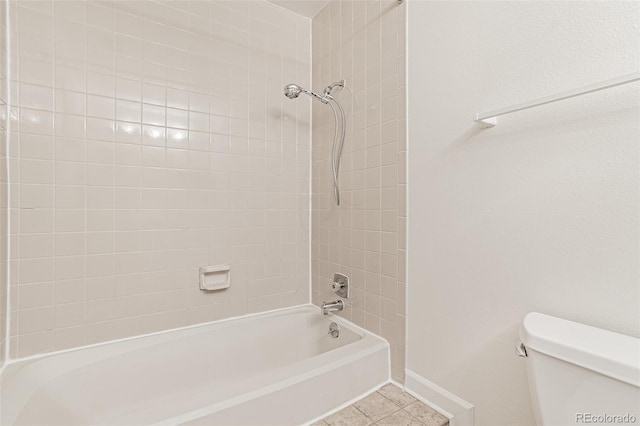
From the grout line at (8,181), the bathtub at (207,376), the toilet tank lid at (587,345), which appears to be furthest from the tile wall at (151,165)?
the toilet tank lid at (587,345)

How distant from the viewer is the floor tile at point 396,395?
3.99ft

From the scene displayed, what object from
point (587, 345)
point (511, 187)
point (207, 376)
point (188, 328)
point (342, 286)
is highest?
point (511, 187)

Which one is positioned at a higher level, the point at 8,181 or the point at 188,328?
the point at 8,181

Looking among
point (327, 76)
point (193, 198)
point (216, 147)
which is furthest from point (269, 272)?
point (327, 76)

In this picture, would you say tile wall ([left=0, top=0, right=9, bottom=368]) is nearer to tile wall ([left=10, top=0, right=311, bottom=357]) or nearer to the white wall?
tile wall ([left=10, top=0, right=311, bottom=357])

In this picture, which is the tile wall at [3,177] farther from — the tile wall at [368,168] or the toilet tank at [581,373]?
the toilet tank at [581,373]

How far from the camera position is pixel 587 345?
668 millimetres

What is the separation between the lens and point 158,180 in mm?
1471

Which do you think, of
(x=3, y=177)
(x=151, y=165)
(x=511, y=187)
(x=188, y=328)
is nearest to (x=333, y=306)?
(x=188, y=328)

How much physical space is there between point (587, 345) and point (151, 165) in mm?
1731

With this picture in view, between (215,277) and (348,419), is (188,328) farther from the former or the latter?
(348,419)

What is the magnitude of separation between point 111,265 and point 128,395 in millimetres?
579

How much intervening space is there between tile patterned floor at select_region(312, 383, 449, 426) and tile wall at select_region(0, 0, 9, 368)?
1291 mm

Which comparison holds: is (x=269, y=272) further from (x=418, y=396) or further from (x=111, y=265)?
(x=418, y=396)
